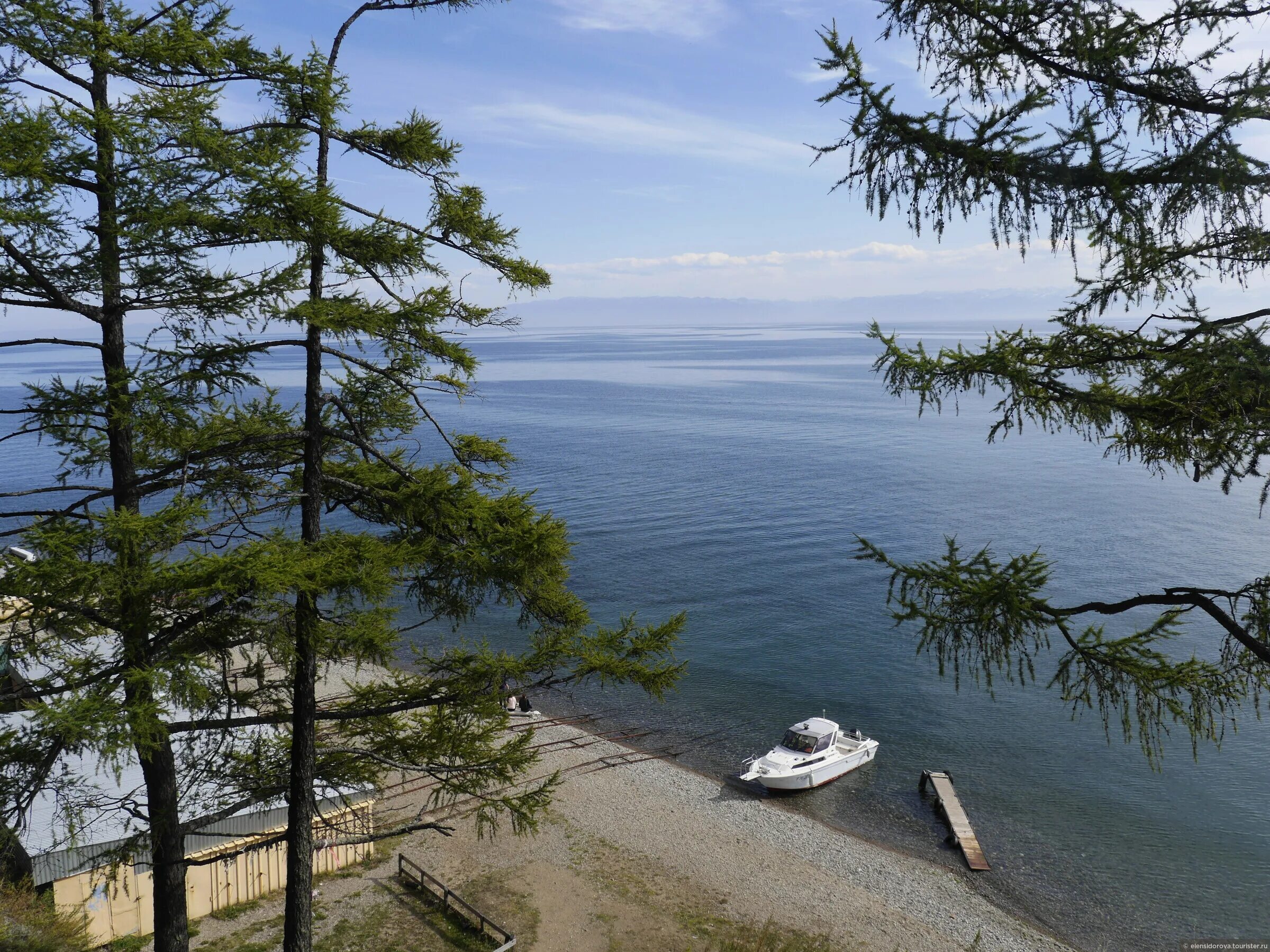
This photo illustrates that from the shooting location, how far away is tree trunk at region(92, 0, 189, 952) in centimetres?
733

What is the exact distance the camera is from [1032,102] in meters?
5.75

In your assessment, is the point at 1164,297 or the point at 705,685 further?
the point at 705,685

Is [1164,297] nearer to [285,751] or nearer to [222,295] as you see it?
[222,295]

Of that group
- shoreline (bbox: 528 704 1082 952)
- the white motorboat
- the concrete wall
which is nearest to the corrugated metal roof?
the concrete wall

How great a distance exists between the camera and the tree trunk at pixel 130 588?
733 cm

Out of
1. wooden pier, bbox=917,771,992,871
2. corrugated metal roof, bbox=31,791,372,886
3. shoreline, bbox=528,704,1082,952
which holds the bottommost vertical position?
shoreline, bbox=528,704,1082,952

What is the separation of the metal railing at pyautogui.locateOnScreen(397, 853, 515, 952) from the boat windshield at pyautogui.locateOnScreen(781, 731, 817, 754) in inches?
472

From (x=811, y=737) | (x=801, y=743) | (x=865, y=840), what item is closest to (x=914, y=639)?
(x=811, y=737)

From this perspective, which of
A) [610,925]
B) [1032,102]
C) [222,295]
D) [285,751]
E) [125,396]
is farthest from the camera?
[610,925]

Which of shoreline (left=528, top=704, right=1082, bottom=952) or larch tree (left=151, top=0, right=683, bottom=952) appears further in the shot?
shoreline (left=528, top=704, right=1082, bottom=952)

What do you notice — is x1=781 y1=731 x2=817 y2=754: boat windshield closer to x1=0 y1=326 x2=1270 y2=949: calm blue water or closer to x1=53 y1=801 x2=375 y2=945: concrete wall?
x1=0 y1=326 x2=1270 y2=949: calm blue water

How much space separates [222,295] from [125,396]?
1557mm

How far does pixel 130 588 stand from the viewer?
7.32 meters

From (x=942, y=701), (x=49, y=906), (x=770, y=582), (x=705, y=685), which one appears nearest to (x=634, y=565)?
(x=770, y=582)
